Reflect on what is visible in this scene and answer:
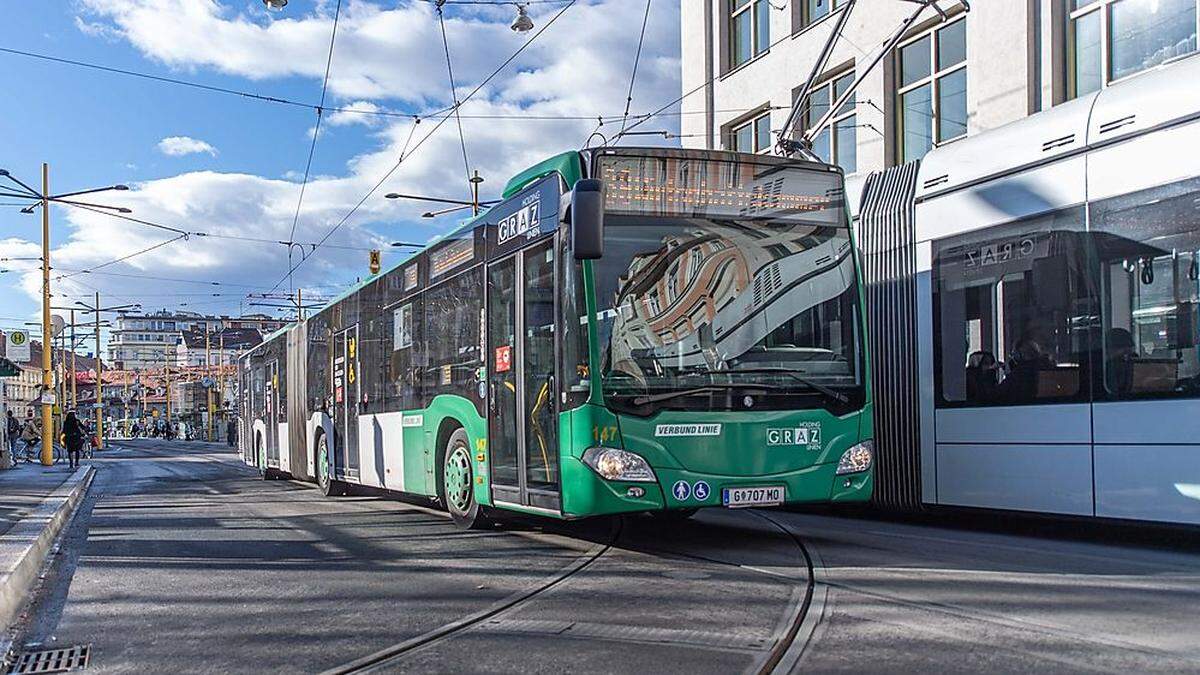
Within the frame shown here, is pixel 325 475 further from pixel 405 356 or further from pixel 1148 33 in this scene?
pixel 1148 33

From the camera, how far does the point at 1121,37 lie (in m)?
15.4

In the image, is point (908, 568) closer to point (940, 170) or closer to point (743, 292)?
point (743, 292)

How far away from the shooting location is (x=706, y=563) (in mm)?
8266

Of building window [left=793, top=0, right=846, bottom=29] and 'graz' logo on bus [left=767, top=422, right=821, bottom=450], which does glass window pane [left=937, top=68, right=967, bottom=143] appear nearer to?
building window [left=793, top=0, right=846, bottom=29]

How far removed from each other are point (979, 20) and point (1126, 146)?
982 centimetres

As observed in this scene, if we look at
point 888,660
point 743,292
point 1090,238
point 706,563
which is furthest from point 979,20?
point 888,660

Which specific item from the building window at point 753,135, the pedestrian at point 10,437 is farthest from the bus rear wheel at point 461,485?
the pedestrian at point 10,437

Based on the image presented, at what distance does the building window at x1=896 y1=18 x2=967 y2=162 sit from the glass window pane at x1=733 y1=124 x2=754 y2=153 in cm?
518

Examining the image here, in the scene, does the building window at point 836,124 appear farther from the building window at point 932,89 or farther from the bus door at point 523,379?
the bus door at point 523,379

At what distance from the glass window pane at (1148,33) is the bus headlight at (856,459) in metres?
8.95

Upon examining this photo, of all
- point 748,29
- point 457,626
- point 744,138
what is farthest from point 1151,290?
point 748,29

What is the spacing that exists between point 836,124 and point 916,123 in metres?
2.62

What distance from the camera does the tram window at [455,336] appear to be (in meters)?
10.4

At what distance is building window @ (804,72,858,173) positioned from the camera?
2139 centimetres
